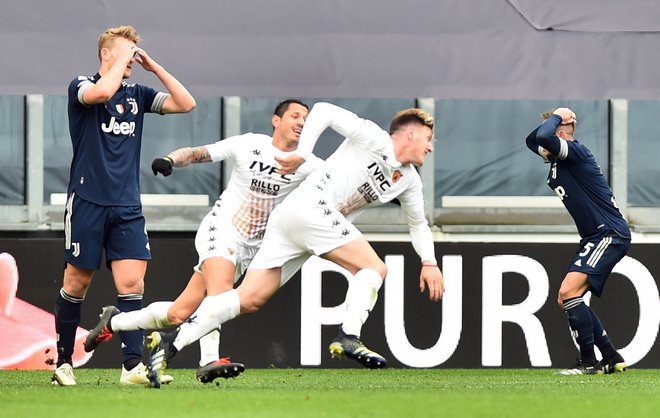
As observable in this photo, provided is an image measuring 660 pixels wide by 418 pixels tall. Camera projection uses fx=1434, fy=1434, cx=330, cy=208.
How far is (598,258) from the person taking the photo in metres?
10.5

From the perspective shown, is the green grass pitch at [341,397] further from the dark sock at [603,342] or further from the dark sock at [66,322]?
the dark sock at [603,342]

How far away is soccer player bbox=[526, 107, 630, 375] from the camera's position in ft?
34.0

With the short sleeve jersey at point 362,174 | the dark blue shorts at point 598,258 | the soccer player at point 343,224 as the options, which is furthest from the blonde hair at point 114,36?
the dark blue shorts at point 598,258

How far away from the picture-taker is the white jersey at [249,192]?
9.32 m

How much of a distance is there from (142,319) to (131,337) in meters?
0.49

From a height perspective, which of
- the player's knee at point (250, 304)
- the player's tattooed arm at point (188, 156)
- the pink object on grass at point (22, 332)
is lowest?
the pink object on grass at point (22, 332)

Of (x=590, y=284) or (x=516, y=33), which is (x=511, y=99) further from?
(x=590, y=284)

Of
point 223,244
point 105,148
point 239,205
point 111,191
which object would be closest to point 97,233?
point 111,191

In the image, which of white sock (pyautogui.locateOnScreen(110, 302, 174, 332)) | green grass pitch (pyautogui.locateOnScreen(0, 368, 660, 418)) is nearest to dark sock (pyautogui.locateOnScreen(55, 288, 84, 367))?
green grass pitch (pyautogui.locateOnScreen(0, 368, 660, 418))

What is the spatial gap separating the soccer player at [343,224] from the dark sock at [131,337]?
0.71 m

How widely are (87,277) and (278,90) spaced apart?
3.96 meters

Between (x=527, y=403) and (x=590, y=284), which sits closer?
(x=527, y=403)

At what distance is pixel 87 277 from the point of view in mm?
8594

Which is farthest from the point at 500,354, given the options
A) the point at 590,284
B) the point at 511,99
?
the point at 511,99
